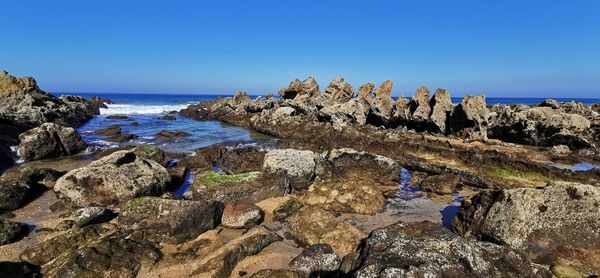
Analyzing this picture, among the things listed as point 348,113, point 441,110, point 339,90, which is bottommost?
point 348,113

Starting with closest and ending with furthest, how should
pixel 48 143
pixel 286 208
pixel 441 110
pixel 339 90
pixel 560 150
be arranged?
pixel 286 208 → pixel 48 143 → pixel 560 150 → pixel 441 110 → pixel 339 90

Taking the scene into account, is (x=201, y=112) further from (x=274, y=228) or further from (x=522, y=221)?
(x=522, y=221)

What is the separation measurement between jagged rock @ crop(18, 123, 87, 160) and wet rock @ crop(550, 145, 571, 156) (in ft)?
101

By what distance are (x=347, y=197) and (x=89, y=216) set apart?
8.22m

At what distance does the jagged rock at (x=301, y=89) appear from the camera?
Result: 179 feet

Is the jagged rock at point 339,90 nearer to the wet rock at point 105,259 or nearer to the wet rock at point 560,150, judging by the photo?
the wet rock at point 560,150

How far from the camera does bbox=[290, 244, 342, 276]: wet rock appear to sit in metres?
8.41

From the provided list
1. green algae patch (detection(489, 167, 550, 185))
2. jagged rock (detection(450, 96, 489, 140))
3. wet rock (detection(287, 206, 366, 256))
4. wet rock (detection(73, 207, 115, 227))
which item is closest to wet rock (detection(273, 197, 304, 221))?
wet rock (detection(287, 206, 366, 256))

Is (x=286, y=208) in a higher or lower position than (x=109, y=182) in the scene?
lower

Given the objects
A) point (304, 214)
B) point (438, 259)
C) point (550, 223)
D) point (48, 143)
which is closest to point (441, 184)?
point (550, 223)

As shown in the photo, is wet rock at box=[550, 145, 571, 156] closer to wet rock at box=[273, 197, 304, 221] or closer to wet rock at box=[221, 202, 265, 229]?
wet rock at box=[273, 197, 304, 221]

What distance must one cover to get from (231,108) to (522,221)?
52015 millimetres

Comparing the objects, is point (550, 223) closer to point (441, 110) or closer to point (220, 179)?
point (220, 179)

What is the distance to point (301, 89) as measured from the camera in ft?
186
